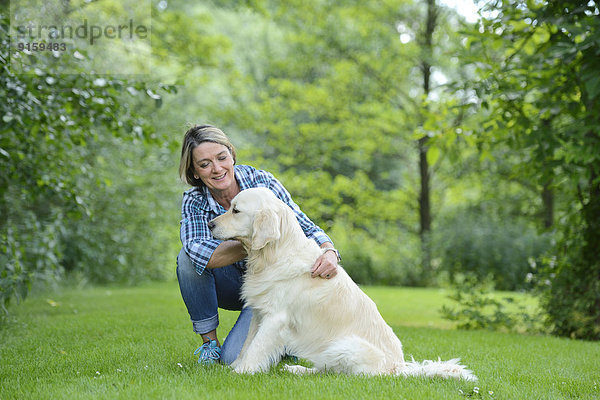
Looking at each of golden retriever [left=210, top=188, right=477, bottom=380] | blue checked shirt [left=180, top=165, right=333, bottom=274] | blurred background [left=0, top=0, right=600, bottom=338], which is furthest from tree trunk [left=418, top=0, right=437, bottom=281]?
golden retriever [left=210, top=188, right=477, bottom=380]

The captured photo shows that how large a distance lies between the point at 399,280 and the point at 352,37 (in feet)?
20.2

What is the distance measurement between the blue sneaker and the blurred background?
177 cm

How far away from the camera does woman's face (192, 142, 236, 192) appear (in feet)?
12.2

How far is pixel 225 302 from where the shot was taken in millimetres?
4082

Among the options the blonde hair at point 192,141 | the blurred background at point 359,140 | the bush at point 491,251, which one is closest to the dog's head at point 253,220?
the blonde hair at point 192,141

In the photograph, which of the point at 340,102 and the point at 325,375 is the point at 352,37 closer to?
the point at 340,102

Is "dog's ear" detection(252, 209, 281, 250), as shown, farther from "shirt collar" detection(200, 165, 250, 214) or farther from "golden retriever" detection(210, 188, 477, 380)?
"shirt collar" detection(200, 165, 250, 214)

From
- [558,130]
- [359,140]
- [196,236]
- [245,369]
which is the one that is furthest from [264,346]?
[359,140]

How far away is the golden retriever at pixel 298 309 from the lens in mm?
3264

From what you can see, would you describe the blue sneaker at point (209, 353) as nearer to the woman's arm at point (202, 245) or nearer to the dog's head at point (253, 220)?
the woman's arm at point (202, 245)

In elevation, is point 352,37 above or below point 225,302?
above

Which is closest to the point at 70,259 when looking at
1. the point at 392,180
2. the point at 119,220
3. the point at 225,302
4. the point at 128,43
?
the point at 119,220

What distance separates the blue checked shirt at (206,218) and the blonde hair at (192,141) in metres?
0.13

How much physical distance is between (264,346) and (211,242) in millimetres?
Result: 752
